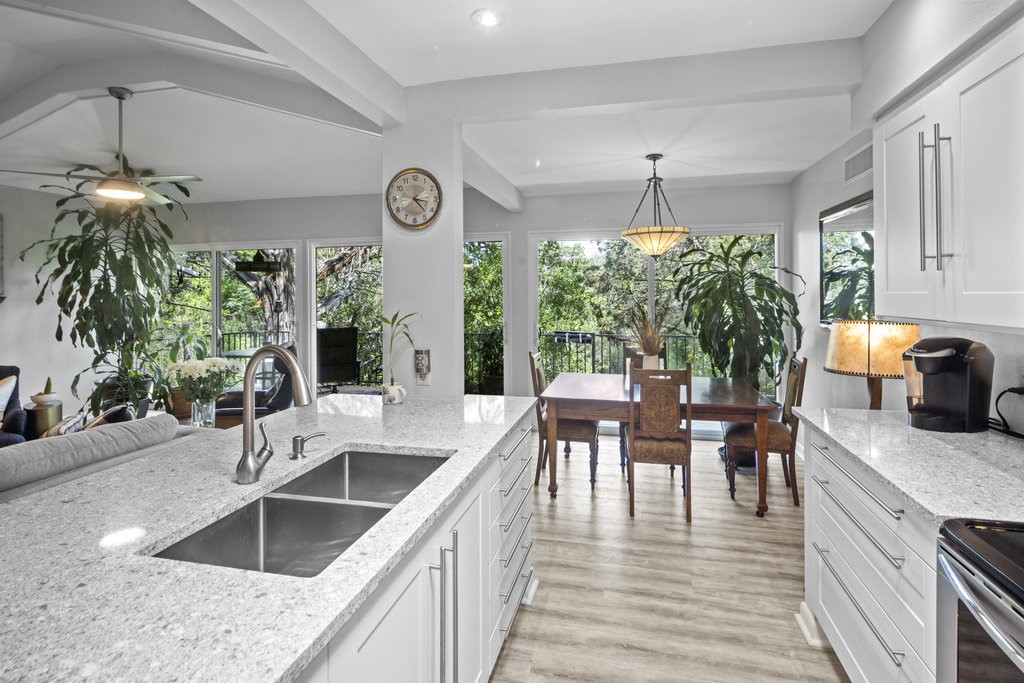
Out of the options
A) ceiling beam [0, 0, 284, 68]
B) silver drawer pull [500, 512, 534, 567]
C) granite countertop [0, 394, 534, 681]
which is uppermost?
ceiling beam [0, 0, 284, 68]

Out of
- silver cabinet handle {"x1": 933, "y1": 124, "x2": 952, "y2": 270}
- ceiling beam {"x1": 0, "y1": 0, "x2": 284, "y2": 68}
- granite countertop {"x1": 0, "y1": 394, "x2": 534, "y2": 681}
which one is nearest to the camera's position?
granite countertop {"x1": 0, "y1": 394, "x2": 534, "y2": 681}

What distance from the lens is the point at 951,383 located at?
6.08ft

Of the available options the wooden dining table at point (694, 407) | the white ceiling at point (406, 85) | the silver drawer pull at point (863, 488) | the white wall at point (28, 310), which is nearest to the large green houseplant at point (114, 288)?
the white ceiling at point (406, 85)

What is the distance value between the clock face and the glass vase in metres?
1.41

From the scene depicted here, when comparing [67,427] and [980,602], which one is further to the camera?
[67,427]

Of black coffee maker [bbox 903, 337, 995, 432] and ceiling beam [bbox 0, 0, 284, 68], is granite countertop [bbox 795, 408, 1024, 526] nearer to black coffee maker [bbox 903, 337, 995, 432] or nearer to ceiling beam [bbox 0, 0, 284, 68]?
black coffee maker [bbox 903, 337, 995, 432]

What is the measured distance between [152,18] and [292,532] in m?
2.09

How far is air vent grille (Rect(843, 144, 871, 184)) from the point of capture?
11.1 ft

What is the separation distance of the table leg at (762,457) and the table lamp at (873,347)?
37.0 inches

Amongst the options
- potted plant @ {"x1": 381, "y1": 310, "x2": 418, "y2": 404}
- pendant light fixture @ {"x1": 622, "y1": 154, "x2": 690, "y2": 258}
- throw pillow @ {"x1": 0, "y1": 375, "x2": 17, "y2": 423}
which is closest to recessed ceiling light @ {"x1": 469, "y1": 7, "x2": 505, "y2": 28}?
potted plant @ {"x1": 381, "y1": 310, "x2": 418, "y2": 404}

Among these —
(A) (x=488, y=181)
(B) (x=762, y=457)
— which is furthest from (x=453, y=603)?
(A) (x=488, y=181)

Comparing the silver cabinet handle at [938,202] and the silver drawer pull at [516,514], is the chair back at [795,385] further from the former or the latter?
the silver drawer pull at [516,514]

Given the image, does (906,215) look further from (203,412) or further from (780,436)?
(203,412)

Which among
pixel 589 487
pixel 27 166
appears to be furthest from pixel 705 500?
pixel 27 166
